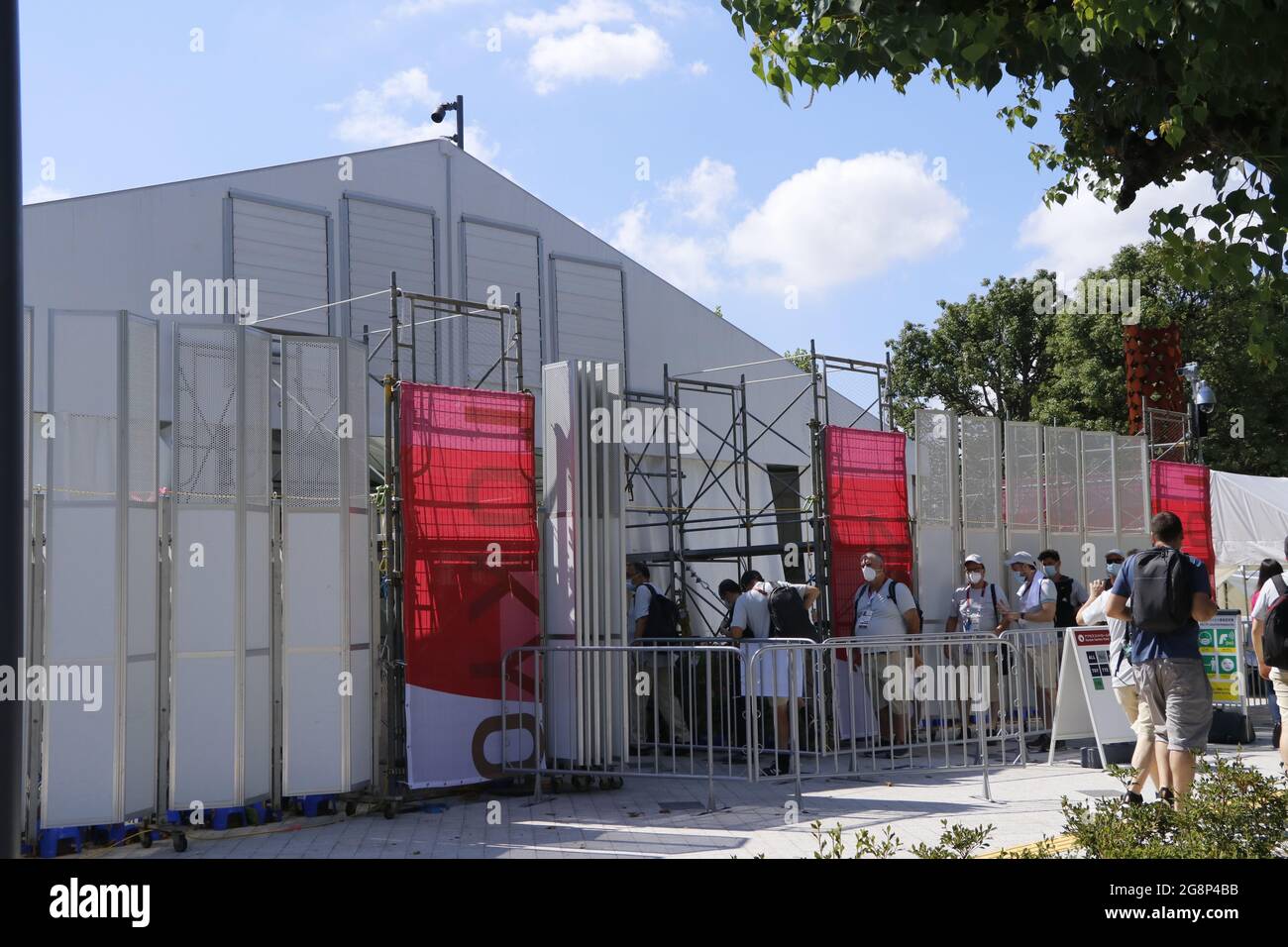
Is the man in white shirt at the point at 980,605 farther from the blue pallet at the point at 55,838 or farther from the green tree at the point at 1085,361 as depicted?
the green tree at the point at 1085,361

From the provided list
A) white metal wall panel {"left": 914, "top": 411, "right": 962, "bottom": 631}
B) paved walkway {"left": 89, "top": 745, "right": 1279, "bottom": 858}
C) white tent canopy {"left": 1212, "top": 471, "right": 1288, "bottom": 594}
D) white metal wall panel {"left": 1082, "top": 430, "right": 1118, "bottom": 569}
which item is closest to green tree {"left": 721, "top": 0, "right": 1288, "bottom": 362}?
paved walkway {"left": 89, "top": 745, "right": 1279, "bottom": 858}

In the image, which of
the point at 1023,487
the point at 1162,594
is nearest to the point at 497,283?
the point at 1023,487

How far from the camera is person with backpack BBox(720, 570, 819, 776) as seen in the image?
11.1 meters

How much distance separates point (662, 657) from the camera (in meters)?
12.3

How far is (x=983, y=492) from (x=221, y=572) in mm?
9399

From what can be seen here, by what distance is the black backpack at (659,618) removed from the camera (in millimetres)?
12789

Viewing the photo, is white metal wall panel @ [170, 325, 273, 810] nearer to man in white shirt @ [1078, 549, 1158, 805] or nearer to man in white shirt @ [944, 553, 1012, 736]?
man in white shirt @ [1078, 549, 1158, 805]

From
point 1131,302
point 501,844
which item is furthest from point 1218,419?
point 501,844

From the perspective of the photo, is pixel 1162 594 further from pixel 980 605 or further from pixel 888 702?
pixel 980 605

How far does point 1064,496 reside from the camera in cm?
1647

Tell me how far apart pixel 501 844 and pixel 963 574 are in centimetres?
798

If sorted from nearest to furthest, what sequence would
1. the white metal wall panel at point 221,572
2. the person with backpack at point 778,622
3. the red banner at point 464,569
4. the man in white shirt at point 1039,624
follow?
the white metal wall panel at point 221,572, the red banner at point 464,569, the person with backpack at point 778,622, the man in white shirt at point 1039,624

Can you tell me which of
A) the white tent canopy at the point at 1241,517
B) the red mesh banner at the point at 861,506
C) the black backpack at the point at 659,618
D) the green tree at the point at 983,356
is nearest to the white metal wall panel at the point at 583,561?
the black backpack at the point at 659,618

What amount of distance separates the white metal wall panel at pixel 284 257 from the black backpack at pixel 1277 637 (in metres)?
12.7
